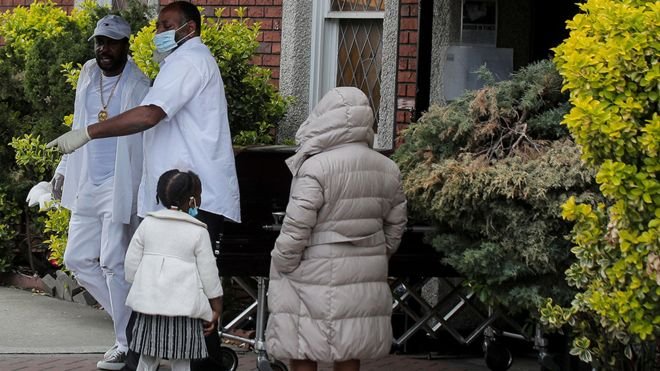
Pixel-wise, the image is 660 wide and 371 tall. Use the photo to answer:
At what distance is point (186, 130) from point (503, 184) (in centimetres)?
163

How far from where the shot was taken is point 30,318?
1011 cm

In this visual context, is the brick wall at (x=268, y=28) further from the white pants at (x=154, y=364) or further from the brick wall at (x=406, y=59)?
the white pants at (x=154, y=364)

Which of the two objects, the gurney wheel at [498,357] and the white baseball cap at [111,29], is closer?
the white baseball cap at [111,29]

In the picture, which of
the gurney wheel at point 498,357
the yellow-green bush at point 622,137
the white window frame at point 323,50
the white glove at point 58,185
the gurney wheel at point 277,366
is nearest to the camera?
the yellow-green bush at point 622,137

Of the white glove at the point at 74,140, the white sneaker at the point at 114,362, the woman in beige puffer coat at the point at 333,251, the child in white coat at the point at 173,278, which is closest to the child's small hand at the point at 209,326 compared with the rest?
the child in white coat at the point at 173,278

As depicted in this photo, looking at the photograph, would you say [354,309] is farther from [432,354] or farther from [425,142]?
[432,354]

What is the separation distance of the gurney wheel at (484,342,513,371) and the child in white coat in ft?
7.83

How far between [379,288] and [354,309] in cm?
20

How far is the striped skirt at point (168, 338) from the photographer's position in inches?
→ 258

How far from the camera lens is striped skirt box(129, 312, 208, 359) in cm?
656

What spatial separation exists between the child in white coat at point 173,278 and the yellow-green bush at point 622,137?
5.76 ft

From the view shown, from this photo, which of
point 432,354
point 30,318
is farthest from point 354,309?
point 30,318

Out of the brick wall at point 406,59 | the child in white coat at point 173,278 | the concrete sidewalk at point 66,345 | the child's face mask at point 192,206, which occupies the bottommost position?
the concrete sidewalk at point 66,345

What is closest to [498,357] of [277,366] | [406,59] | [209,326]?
[277,366]
